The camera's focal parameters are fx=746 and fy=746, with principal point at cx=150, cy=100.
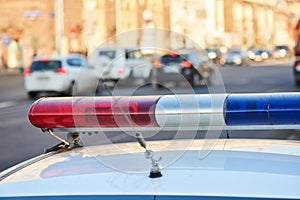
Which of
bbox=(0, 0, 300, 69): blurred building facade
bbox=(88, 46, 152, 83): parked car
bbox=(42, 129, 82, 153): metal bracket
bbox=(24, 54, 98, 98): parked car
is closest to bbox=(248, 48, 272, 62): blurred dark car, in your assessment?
bbox=(0, 0, 300, 69): blurred building facade

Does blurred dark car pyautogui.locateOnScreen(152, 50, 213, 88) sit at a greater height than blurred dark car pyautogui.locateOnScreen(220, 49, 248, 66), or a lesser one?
greater

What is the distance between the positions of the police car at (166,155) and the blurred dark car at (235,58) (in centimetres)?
5953

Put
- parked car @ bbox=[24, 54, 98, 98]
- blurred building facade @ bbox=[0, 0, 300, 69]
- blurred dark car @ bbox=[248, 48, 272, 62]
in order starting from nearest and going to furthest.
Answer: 1. parked car @ bbox=[24, 54, 98, 98]
2. blurred building facade @ bbox=[0, 0, 300, 69]
3. blurred dark car @ bbox=[248, 48, 272, 62]

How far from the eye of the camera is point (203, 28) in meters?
81.2

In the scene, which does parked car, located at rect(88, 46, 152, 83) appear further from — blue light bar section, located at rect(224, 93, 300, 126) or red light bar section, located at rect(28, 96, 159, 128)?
blue light bar section, located at rect(224, 93, 300, 126)

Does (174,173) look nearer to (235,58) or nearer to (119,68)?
(119,68)

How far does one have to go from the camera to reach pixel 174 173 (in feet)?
8.11

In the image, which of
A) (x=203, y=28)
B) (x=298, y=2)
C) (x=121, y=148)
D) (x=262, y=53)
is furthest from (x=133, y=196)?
(x=298, y=2)

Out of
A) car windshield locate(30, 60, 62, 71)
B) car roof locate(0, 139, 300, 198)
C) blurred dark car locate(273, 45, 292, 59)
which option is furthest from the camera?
blurred dark car locate(273, 45, 292, 59)

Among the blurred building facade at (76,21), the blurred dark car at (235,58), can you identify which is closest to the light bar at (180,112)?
the blurred building facade at (76,21)

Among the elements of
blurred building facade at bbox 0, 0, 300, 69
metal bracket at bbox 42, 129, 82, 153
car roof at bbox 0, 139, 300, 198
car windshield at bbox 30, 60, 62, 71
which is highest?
car roof at bbox 0, 139, 300, 198

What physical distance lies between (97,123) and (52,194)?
2.15ft

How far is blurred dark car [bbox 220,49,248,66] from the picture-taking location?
→ 62844 millimetres

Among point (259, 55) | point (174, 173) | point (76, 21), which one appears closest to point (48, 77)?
point (174, 173)
